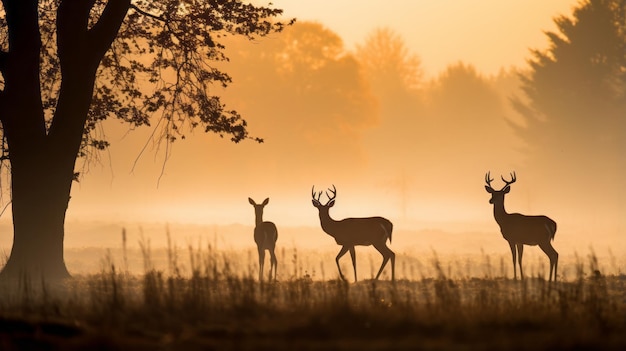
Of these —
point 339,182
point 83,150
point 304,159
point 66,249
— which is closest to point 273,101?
point 304,159

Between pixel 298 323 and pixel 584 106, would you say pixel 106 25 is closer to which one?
pixel 298 323

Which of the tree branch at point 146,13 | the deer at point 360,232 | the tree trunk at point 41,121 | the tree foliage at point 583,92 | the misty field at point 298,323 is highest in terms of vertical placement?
the tree foliage at point 583,92

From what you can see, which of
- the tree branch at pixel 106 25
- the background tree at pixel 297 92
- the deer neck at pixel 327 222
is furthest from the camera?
the background tree at pixel 297 92

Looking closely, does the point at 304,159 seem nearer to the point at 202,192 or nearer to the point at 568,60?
the point at 202,192

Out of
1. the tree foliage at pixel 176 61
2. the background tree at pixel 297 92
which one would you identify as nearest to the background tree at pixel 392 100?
the background tree at pixel 297 92

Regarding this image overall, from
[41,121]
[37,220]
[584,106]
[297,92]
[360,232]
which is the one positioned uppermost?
[297,92]

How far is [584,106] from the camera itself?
5334 centimetres

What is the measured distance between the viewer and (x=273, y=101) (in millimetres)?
58156

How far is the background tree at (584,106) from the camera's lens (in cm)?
5234

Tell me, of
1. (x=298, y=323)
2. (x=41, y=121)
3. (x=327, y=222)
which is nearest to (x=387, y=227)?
(x=327, y=222)

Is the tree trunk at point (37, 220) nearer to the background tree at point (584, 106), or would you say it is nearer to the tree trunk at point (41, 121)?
the tree trunk at point (41, 121)

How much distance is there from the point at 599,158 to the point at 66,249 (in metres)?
30.3

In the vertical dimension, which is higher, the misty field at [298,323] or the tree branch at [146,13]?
the tree branch at [146,13]

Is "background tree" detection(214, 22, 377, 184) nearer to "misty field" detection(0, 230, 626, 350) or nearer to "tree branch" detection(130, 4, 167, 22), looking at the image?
"tree branch" detection(130, 4, 167, 22)
